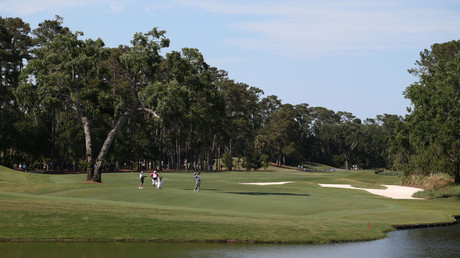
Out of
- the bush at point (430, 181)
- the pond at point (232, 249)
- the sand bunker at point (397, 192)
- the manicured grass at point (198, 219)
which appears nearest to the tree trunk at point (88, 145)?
the manicured grass at point (198, 219)

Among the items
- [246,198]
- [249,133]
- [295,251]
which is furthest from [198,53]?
[249,133]

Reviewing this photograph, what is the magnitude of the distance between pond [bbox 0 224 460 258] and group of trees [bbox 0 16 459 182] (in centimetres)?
2832

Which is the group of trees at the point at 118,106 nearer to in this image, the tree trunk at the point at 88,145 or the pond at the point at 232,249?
the tree trunk at the point at 88,145

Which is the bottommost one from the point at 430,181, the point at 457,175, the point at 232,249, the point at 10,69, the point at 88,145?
the point at 232,249

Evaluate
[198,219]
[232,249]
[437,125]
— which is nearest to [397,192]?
[437,125]

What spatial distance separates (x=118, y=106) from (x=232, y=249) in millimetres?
34335

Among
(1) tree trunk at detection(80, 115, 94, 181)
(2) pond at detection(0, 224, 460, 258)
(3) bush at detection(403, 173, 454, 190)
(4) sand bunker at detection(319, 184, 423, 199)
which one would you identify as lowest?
(2) pond at detection(0, 224, 460, 258)

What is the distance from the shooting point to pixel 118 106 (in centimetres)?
6012

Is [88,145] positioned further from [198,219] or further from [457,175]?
[457,175]

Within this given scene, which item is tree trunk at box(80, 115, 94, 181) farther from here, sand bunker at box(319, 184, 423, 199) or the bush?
the bush

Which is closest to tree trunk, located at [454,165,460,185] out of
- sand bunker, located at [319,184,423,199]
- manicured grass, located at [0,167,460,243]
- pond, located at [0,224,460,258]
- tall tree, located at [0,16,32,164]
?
sand bunker, located at [319,184,423,199]

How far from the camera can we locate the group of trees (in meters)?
59.0

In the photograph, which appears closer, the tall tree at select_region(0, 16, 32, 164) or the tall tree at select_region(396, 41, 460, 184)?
the tall tree at select_region(396, 41, 460, 184)

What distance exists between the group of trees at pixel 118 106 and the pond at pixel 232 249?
92.9 feet
